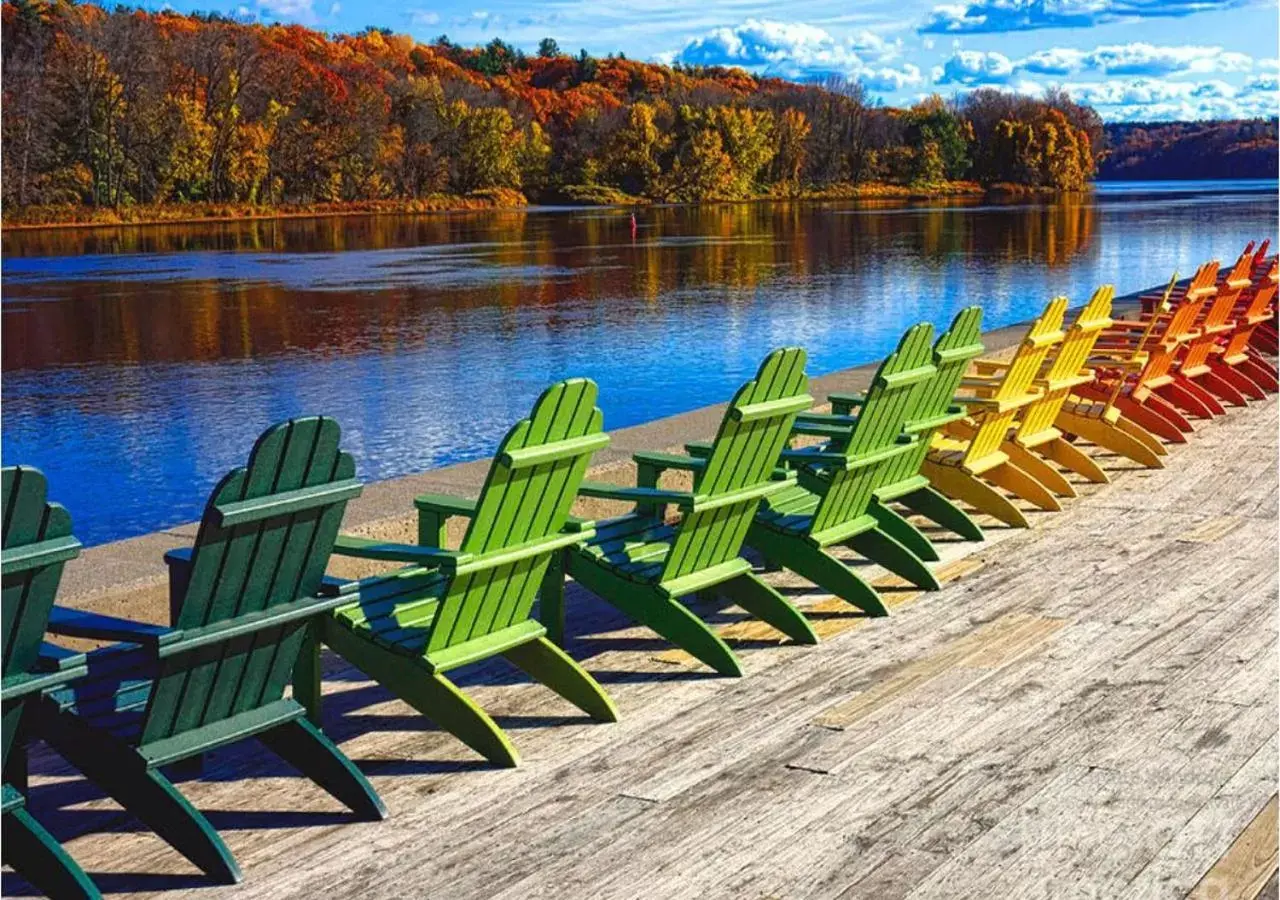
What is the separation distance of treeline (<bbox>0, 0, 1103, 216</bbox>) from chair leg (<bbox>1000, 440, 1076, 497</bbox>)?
71.7 metres

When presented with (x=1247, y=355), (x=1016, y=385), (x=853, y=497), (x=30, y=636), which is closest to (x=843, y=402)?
(x=1016, y=385)

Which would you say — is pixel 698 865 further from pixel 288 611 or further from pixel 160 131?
pixel 160 131

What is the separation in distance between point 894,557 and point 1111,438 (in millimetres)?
3407

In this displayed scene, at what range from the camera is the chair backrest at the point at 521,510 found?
518cm

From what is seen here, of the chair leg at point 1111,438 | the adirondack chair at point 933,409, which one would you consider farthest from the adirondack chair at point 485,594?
the chair leg at point 1111,438

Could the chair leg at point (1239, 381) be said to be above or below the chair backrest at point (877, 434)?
below

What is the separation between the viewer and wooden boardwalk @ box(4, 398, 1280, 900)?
4.46m

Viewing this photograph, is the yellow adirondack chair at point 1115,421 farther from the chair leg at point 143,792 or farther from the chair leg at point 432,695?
the chair leg at point 143,792

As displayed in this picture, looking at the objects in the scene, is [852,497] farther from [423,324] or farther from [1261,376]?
[423,324]

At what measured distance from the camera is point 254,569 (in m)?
4.49

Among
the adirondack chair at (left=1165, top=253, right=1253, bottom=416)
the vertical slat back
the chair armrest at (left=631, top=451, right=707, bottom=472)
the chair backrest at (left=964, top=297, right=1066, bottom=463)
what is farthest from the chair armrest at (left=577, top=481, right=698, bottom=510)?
the adirondack chair at (left=1165, top=253, right=1253, bottom=416)

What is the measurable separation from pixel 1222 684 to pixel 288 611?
3.11 meters

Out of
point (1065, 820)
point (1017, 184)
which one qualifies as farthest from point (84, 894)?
point (1017, 184)

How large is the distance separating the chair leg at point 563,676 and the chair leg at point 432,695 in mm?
411
